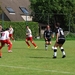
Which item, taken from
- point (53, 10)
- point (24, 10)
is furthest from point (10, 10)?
point (53, 10)

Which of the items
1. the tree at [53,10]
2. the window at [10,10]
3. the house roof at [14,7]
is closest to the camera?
the tree at [53,10]

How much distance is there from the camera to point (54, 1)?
2564 inches

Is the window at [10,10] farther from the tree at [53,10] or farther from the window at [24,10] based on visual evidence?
the tree at [53,10]

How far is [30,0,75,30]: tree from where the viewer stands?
61.9 meters

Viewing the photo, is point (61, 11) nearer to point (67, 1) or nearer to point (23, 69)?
point (67, 1)

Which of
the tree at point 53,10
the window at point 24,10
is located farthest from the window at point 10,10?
the tree at point 53,10

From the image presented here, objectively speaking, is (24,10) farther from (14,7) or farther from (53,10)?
(53,10)

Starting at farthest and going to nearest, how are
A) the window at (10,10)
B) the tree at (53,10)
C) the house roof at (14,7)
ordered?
the window at (10,10), the house roof at (14,7), the tree at (53,10)

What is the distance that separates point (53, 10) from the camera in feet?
212

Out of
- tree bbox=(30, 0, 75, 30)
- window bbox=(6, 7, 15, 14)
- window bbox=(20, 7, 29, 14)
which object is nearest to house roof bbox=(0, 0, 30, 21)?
window bbox=(6, 7, 15, 14)

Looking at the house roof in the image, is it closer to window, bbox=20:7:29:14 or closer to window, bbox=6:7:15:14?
window, bbox=6:7:15:14

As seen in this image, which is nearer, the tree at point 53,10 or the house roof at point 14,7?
the tree at point 53,10

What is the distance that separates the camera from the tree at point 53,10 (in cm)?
6188

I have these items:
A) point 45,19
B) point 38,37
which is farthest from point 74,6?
point 38,37
